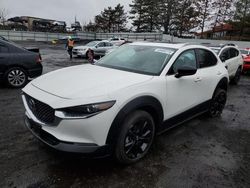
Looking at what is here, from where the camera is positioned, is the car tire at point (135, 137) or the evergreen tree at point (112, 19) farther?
the evergreen tree at point (112, 19)

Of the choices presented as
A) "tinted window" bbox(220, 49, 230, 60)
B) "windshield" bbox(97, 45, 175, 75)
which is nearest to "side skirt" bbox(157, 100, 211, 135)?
"windshield" bbox(97, 45, 175, 75)

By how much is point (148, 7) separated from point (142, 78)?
50.4 m

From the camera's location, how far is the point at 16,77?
686 cm

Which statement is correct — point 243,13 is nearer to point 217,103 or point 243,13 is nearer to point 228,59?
point 228,59

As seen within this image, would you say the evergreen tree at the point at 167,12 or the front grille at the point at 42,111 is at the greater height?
the evergreen tree at the point at 167,12

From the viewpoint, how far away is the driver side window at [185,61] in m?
3.50

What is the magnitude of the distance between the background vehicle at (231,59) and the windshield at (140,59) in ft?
17.0

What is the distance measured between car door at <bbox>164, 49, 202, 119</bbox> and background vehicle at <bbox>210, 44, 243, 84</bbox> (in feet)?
15.5

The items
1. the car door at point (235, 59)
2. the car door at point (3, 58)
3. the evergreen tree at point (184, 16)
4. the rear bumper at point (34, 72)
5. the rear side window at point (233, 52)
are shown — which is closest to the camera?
the car door at point (3, 58)

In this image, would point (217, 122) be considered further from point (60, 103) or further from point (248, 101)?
point (60, 103)

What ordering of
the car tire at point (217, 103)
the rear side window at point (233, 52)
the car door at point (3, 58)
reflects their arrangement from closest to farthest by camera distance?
the car tire at point (217, 103)
the car door at point (3, 58)
the rear side window at point (233, 52)

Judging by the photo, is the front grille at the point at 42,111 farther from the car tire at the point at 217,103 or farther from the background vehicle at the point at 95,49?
the background vehicle at the point at 95,49

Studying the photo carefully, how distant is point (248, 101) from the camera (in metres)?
6.71

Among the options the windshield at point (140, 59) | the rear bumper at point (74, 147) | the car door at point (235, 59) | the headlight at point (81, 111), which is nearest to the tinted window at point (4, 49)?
the windshield at point (140, 59)
